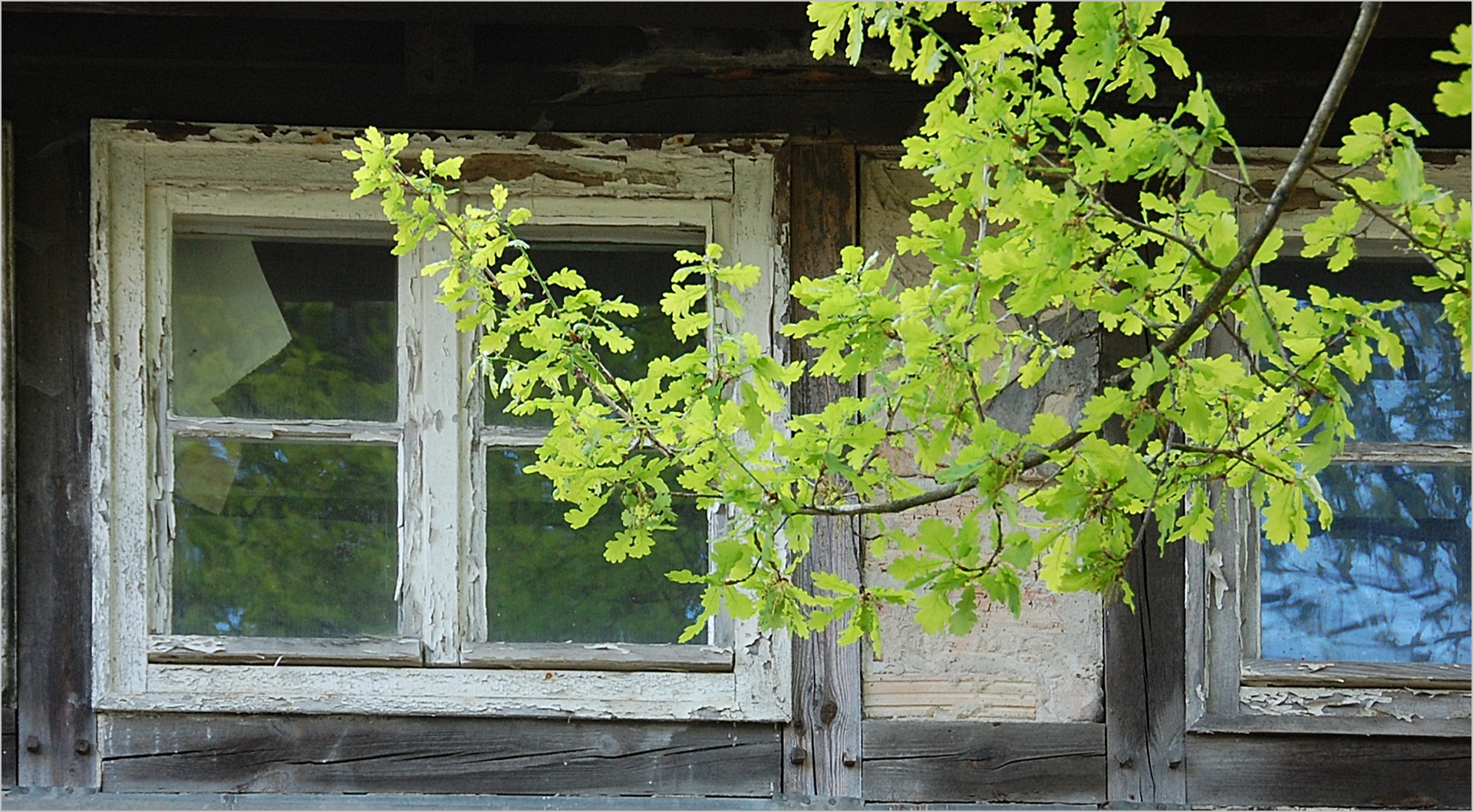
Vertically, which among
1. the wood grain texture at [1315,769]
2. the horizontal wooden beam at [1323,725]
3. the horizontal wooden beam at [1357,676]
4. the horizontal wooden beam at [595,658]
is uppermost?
the horizontal wooden beam at [595,658]

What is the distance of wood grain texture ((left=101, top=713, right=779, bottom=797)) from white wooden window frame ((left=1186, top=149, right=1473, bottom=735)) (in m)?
0.95

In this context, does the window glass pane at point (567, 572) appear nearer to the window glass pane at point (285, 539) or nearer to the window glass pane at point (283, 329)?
the window glass pane at point (285, 539)

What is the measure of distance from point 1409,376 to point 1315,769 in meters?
0.89

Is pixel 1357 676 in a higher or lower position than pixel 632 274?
lower

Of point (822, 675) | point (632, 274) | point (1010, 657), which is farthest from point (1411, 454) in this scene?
point (632, 274)

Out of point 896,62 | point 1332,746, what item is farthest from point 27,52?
point 1332,746

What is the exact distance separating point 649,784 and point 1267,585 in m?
1.42

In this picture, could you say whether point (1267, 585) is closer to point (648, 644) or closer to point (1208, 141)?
point (648, 644)

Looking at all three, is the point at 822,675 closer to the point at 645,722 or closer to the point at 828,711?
the point at 828,711

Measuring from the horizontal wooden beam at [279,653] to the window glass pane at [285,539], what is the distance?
55 mm

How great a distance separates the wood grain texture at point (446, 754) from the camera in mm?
2561

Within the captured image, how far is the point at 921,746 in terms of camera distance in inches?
101

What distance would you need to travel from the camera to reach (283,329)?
8.75 ft

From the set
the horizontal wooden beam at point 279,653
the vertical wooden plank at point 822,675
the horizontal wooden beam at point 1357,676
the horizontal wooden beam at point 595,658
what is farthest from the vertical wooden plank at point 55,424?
the horizontal wooden beam at point 1357,676
